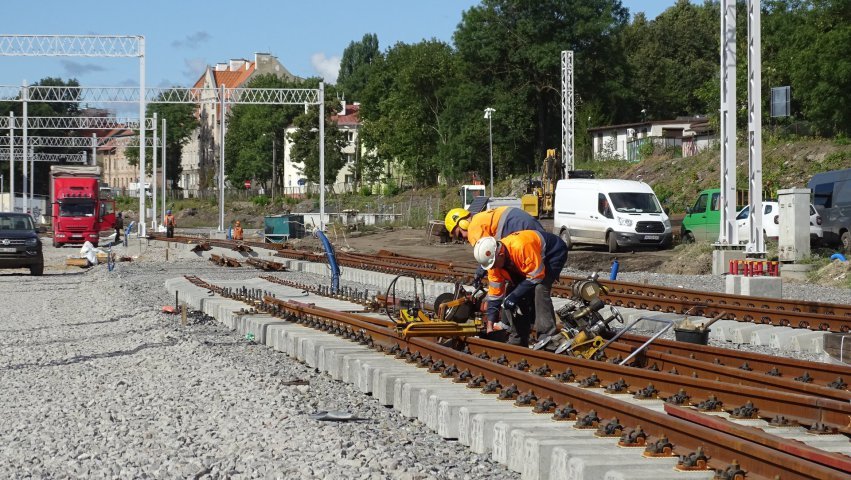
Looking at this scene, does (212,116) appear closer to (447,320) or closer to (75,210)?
(75,210)

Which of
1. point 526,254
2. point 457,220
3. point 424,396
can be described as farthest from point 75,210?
point 424,396

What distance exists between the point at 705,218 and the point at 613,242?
10.1ft

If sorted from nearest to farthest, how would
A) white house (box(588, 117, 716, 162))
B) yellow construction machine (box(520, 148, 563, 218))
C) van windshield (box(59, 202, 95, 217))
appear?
yellow construction machine (box(520, 148, 563, 218)) < van windshield (box(59, 202, 95, 217)) < white house (box(588, 117, 716, 162))

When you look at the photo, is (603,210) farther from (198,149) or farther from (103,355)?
(198,149)

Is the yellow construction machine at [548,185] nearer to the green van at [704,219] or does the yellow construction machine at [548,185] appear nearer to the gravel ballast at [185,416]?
the green van at [704,219]

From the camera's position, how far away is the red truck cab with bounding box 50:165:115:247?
57656 millimetres

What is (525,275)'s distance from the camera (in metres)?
10.9

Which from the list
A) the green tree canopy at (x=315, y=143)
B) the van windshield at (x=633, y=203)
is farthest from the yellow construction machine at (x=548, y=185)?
the green tree canopy at (x=315, y=143)

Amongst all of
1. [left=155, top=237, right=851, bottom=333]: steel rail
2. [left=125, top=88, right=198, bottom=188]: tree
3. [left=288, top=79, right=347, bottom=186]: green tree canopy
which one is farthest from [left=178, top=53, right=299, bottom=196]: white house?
[left=155, top=237, right=851, bottom=333]: steel rail

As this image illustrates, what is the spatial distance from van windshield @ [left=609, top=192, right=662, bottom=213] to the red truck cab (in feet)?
98.7

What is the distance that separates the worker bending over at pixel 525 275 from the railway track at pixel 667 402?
41cm

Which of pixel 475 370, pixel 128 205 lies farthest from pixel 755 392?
pixel 128 205

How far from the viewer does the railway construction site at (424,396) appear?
6930 millimetres

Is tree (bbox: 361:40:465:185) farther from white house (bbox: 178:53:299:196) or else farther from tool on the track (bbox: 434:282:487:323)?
tool on the track (bbox: 434:282:487:323)
